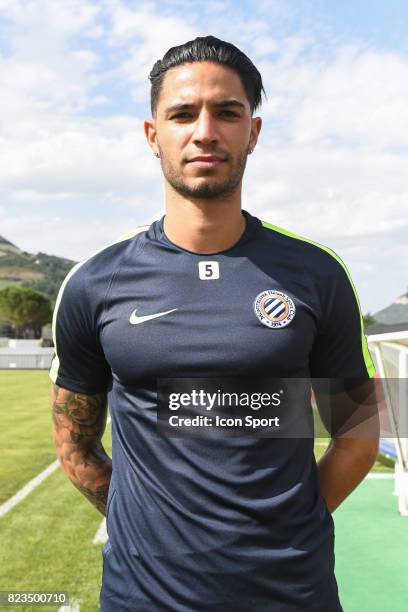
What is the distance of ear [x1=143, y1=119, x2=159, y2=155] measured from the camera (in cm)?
230

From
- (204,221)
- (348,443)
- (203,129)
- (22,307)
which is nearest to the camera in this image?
(203,129)

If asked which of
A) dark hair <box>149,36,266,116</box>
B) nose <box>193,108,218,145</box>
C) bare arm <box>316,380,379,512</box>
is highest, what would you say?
dark hair <box>149,36,266,116</box>

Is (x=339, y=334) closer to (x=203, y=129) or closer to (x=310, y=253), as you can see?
(x=310, y=253)

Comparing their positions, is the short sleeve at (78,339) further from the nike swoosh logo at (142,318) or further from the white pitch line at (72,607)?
the white pitch line at (72,607)

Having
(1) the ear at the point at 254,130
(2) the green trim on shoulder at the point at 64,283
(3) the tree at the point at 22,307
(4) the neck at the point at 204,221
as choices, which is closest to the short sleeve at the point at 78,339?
(2) the green trim on shoulder at the point at 64,283

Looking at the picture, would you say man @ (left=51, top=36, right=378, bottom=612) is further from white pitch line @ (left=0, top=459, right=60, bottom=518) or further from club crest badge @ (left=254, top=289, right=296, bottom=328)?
white pitch line @ (left=0, top=459, right=60, bottom=518)

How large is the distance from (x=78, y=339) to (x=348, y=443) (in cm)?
101

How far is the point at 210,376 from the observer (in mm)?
2070

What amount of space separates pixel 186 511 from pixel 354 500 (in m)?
6.74

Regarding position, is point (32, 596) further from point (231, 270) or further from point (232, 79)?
point (232, 79)

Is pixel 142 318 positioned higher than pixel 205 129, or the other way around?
pixel 205 129

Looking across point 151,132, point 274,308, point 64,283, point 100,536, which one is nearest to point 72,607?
point 100,536

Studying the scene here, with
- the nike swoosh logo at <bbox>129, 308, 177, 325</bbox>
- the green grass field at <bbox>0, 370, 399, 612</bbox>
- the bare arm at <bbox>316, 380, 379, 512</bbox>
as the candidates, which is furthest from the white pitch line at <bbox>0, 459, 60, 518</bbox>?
the nike swoosh logo at <bbox>129, 308, 177, 325</bbox>

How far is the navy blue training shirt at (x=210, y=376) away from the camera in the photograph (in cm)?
198
